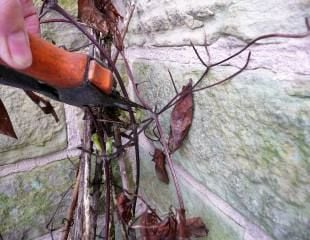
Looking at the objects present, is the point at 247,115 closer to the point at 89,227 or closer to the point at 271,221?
the point at 271,221

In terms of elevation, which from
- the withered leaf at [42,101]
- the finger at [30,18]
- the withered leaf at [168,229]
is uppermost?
the finger at [30,18]

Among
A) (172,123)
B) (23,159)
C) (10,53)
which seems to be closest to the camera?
(10,53)

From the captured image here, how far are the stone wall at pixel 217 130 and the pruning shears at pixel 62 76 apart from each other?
127 millimetres

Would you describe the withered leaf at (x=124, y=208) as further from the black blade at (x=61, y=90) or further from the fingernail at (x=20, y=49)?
the fingernail at (x=20, y=49)

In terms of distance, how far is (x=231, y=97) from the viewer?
359 millimetres

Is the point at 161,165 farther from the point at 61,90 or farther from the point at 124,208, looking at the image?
the point at 61,90

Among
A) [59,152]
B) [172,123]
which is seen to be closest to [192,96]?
[172,123]

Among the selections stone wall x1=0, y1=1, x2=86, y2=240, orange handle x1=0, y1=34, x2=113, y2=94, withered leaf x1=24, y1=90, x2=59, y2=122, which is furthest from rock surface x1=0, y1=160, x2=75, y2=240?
orange handle x1=0, y1=34, x2=113, y2=94

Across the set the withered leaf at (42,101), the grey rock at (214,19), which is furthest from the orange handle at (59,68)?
the withered leaf at (42,101)

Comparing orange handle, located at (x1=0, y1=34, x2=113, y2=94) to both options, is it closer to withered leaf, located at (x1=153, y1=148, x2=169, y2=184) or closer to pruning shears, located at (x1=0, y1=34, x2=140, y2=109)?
pruning shears, located at (x1=0, y1=34, x2=140, y2=109)

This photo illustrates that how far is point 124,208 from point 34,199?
209mm

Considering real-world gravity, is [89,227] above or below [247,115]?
below

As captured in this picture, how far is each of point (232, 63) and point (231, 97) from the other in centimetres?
3

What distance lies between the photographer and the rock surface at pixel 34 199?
2.01 ft
